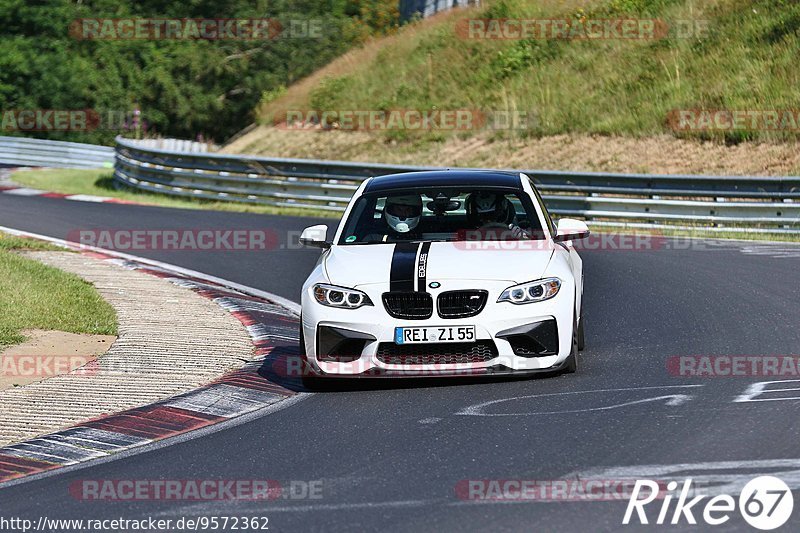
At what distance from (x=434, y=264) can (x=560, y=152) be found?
2105cm

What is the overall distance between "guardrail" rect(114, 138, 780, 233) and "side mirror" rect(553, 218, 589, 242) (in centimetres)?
1029

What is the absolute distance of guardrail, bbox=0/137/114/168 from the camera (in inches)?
1658

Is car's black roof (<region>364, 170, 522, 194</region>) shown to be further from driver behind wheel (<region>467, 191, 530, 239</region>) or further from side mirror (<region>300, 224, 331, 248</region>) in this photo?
side mirror (<region>300, 224, 331, 248</region>)

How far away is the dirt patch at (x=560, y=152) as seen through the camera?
84.0 ft

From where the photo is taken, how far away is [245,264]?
656 inches

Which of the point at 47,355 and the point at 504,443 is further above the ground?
the point at 504,443

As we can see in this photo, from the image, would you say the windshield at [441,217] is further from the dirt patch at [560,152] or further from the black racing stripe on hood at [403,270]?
the dirt patch at [560,152]

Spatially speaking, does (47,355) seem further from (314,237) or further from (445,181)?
(445,181)

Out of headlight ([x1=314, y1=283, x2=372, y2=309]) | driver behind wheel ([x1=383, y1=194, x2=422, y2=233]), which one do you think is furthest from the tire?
driver behind wheel ([x1=383, y1=194, x2=422, y2=233])

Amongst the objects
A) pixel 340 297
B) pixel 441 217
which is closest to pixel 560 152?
pixel 441 217

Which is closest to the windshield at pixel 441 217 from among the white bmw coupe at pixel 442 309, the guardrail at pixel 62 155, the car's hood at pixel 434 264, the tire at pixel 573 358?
the white bmw coupe at pixel 442 309

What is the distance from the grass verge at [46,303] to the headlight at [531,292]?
14.1 ft

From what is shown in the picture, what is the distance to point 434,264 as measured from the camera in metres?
8.76

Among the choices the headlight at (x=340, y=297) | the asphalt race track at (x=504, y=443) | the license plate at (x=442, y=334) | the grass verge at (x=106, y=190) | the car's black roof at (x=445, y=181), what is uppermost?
the car's black roof at (x=445, y=181)
